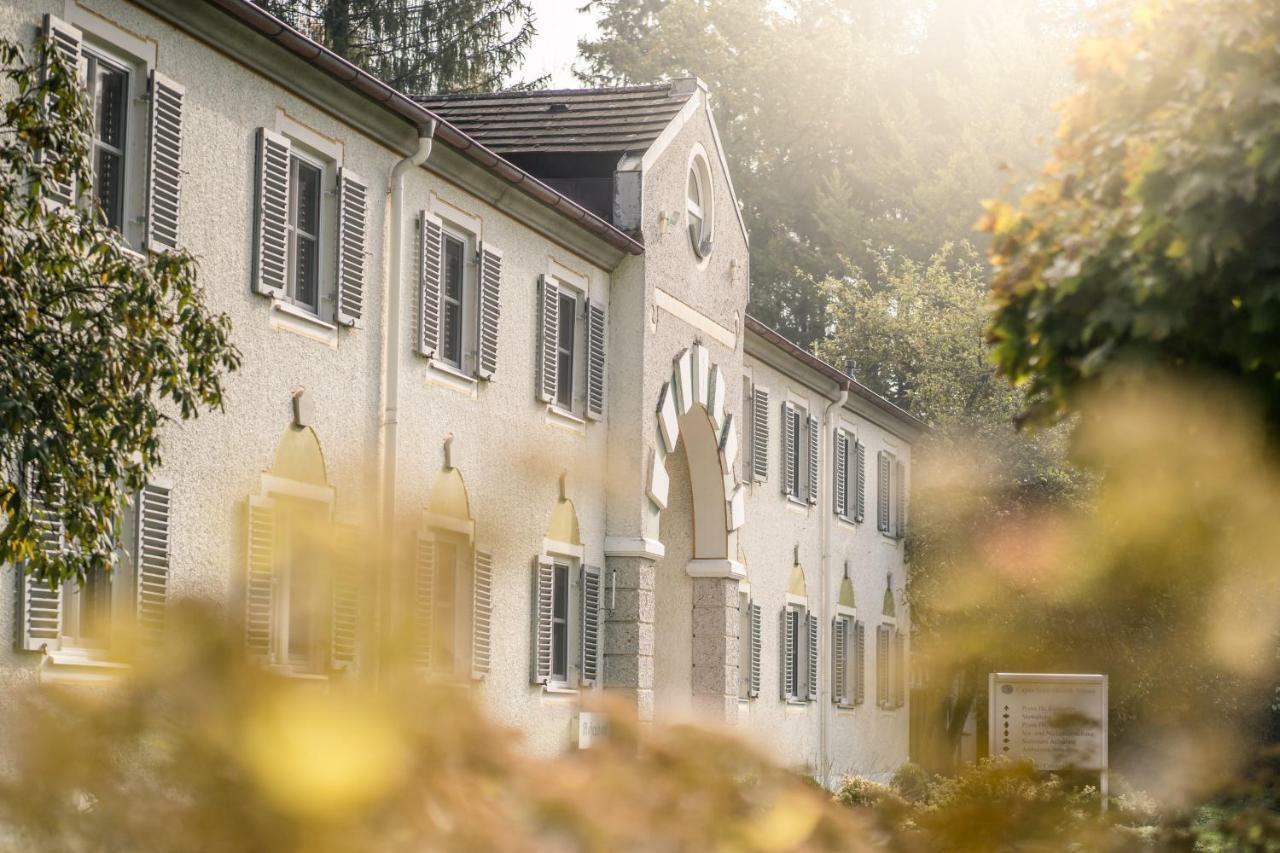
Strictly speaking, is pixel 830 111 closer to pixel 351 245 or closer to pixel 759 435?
pixel 759 435

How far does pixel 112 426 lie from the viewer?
8703 millimetres

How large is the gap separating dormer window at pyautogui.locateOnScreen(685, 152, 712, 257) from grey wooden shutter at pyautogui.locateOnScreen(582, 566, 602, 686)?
15.5 feet

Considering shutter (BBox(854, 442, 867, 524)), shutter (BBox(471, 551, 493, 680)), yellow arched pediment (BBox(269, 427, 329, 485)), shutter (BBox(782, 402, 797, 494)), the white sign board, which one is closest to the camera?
yellow arched pediment (BBox(269, 427, 329, 485))

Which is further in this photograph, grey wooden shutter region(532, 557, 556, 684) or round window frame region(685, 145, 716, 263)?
round window frame region(685, 145, 716, 263)

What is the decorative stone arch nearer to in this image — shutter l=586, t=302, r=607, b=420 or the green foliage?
shutter l=586, t=302, r=607, b=420

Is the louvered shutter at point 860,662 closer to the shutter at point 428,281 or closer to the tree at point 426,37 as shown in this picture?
the tree at point 426,37

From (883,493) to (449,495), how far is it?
61.2 ft

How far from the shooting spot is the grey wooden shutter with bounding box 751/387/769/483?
27984 millimetres

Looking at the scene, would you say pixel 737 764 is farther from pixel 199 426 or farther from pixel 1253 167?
pixel 199 426

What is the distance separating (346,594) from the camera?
2.48 metres

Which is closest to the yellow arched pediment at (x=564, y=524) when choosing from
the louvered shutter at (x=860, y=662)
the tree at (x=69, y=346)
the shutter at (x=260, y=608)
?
the tree at (x=69, y=346)

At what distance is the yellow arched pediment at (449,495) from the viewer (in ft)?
58.0

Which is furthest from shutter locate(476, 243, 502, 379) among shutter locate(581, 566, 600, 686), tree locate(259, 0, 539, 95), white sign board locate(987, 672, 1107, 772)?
tree locate(259, 0, 539, 95)

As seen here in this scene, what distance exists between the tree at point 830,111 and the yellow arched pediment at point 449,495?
35.2 meters
